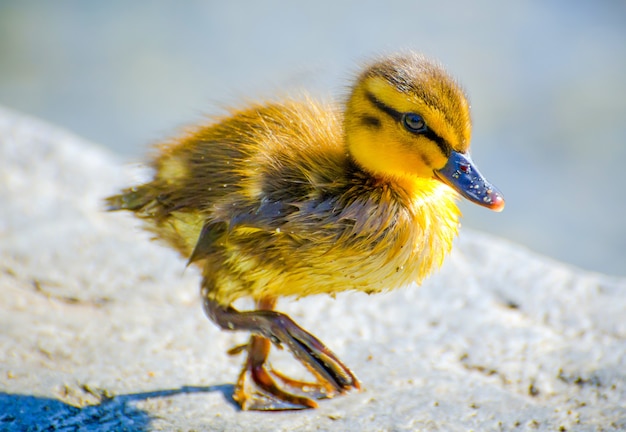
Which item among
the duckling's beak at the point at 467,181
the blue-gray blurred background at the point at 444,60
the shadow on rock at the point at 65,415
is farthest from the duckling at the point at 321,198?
the blue-gray blurred background at the point at 444,60

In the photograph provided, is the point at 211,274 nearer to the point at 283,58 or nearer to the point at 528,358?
Result: the point at 528,358

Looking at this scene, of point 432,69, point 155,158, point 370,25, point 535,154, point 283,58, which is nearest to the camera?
point 432,69

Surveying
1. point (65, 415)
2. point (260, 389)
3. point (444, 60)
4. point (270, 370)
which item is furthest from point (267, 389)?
point (444, 60)

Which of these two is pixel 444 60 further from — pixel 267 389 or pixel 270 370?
pixel 267 389

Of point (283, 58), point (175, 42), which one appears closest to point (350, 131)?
point (283, 58)

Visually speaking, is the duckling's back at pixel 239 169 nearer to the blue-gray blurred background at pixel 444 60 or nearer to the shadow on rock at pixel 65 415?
the shadow on rock at pixel 65 415
